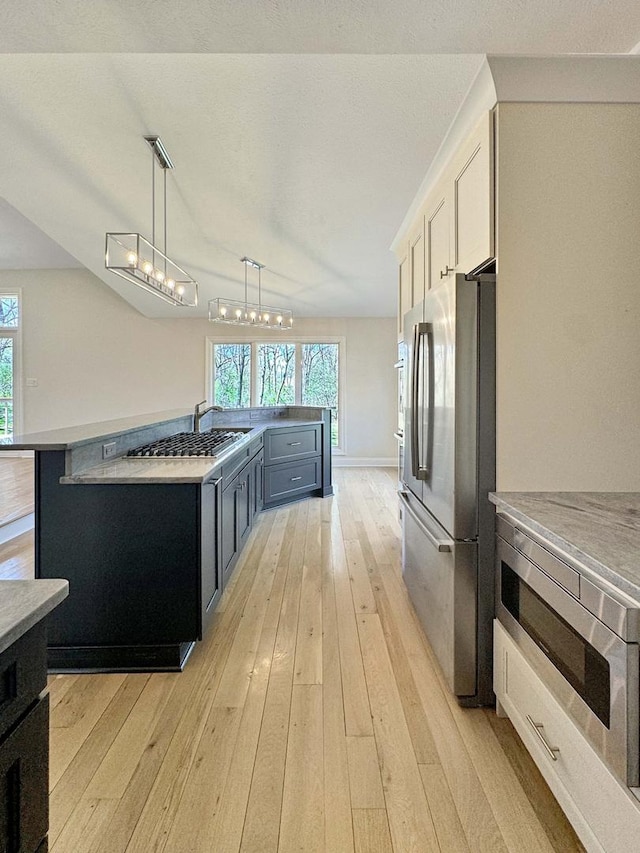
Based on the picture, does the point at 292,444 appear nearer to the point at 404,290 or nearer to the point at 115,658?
the point at 404,290

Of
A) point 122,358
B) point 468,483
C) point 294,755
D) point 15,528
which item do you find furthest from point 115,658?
point 122,358

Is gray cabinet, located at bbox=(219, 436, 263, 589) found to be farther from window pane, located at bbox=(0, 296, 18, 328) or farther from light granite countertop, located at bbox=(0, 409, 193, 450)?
window pane, located at bbox=(0, 296, 18, 328)

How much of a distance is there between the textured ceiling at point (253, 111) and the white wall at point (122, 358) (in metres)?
1.70

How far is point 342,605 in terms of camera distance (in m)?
2.67

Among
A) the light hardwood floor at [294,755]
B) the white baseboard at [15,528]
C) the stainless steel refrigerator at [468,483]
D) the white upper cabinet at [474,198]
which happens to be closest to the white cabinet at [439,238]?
the white upper cabinet at [474,198]

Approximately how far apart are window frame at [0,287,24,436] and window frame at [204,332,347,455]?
3028 mm

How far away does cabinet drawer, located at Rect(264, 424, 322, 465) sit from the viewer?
4723 mm

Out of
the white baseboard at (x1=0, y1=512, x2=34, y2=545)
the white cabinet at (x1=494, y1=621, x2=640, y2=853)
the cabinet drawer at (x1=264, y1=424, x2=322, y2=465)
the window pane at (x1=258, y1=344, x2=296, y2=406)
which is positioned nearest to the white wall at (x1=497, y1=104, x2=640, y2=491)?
the white cabinet at (x1=494, y1=621, x2=640, y2=853)

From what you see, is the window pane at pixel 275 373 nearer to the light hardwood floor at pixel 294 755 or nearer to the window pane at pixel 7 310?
the window pane at pixel 7 310

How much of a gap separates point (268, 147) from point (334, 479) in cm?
445

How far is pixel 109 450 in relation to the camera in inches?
98.4

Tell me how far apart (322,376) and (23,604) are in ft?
22.6

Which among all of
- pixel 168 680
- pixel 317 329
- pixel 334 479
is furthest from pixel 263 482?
pixel 317 329

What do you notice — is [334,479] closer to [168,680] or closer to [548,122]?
[168,680]
